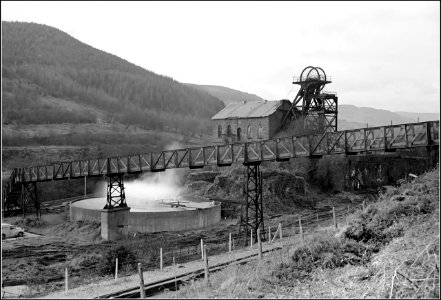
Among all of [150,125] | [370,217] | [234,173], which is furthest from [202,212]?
[150,125]

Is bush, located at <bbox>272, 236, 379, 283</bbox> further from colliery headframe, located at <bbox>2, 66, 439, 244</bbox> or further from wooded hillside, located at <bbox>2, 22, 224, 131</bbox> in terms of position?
wooded hillside, located at <bbox>2, 22, 224, 131</bbox>

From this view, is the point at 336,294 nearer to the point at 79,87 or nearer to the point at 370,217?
the point at 370,217

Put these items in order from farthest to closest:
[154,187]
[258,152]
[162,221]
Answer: [154,187], [258,152], [162,221]

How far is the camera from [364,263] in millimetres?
10258

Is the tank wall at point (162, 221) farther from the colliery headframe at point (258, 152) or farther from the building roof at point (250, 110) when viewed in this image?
the building roof at point (250, 110)

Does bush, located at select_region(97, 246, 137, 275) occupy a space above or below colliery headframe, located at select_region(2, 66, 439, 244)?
below

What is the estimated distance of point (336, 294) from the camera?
28.1ft

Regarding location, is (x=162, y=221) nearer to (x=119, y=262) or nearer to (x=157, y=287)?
(x=119, y=262)

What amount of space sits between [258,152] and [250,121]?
66.3 feet

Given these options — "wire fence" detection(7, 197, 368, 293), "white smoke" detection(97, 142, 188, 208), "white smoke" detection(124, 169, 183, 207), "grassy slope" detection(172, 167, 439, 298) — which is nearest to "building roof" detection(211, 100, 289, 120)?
"white smoke" detection(97, 142, 188, 208)

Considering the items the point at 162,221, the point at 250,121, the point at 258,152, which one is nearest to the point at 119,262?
the point at 162,221

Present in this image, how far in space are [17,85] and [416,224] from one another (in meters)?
103

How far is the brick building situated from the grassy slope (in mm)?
39941

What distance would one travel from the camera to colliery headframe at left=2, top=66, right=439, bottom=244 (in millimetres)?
21812
